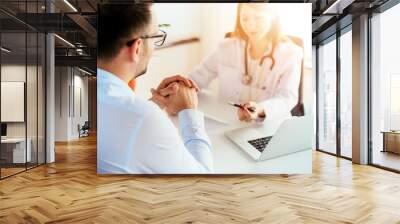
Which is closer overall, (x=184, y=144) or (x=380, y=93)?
(x=184, y=144)

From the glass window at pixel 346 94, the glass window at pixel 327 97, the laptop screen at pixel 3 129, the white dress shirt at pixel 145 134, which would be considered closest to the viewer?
the white dress shirt at pixel 145 134

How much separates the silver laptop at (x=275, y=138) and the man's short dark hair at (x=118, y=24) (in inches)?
88.5

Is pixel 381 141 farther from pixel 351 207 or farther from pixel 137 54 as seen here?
pixel 137 54

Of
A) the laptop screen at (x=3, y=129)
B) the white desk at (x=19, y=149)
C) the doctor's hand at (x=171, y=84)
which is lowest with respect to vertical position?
the white desk at (x=19, y=149)

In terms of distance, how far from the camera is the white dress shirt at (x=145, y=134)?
6.18 meters

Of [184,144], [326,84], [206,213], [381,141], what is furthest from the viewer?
[326,84]

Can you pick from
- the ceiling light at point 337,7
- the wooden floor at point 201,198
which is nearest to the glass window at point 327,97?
the ceiling light at point 337,7

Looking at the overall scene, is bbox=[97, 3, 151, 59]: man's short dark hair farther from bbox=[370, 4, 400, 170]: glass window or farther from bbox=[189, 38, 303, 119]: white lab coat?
bbox=[370, 4, 400, 170]: glass window

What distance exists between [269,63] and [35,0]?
458 cm

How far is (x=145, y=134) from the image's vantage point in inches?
244

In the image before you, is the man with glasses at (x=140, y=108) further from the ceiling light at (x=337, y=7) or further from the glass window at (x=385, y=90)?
the glass window at (x=385, y=90)

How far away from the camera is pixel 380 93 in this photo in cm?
793

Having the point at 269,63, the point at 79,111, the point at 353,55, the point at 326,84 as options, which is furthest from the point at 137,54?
the point at 79,111

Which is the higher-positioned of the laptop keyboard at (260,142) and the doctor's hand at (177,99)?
the doctor's hand at (177,99)
